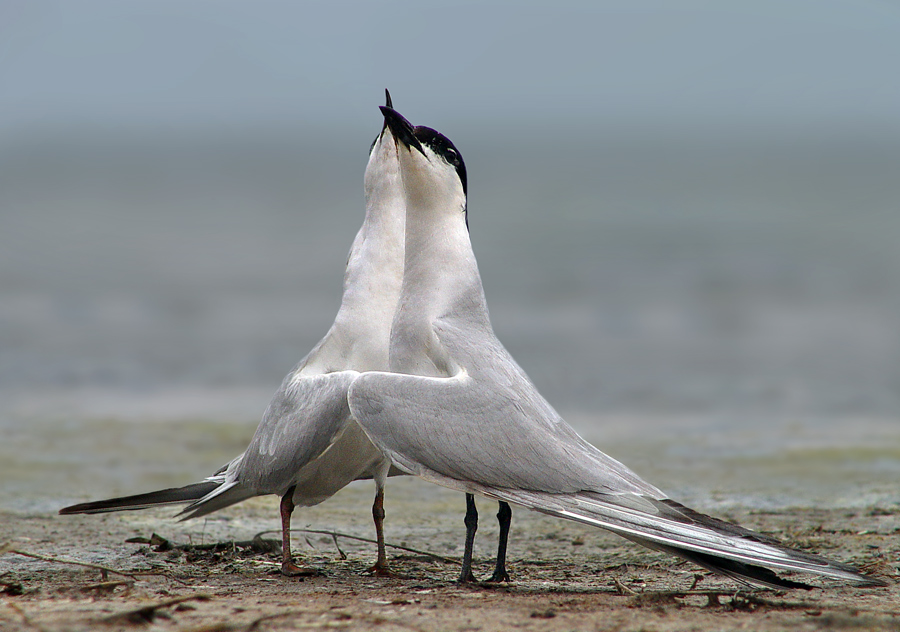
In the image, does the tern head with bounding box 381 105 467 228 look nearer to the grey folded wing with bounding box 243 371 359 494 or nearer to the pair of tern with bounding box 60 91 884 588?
the pair of tern with bounding box 60 91 884 588

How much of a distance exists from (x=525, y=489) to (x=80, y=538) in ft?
10.3

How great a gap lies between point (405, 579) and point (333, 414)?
0.89 metres

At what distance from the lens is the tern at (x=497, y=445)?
13.8ft

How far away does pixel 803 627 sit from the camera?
144 inches

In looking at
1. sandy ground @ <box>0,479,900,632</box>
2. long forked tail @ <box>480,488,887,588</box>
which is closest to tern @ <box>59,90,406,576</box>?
sandy ground @ <box>0,479,900,632</box>

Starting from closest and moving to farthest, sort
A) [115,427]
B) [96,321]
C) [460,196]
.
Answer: [460,196] < [115,427] < [96,321]

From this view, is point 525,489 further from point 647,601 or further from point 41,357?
point 41,357

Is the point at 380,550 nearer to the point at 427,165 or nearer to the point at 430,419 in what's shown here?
the point at 430,419

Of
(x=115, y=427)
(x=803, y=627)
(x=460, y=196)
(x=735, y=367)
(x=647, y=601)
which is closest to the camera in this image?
(x=803, y=627)

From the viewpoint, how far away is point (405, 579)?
16.1 ft

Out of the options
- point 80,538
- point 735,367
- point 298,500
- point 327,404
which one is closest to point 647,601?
point 327,404

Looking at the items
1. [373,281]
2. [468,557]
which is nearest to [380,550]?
[468,557]

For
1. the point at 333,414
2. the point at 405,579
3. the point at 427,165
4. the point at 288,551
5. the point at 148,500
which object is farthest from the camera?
the point at 148,500

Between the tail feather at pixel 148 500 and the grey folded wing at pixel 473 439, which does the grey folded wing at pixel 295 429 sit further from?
the tail feather at pixel 148 500
